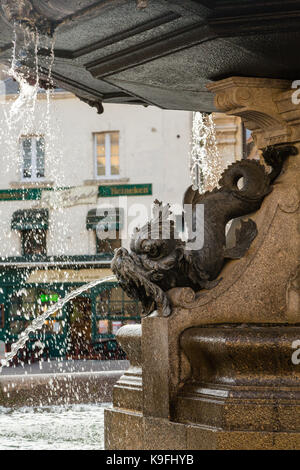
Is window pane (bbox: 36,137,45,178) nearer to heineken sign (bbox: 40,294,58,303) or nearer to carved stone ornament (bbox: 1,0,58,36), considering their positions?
heineken sign (bbox: 40,294,58,303)

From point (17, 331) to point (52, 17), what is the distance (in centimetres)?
2215

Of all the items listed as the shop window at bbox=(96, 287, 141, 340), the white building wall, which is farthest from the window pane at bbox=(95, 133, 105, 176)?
the shop window at bbox=(96, 287, 141, 340)

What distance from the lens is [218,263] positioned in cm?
524

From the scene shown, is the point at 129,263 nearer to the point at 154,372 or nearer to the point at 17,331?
the point at 154,372

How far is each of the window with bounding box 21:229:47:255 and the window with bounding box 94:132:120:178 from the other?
2.47 m

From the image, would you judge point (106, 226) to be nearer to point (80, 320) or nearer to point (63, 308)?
point (63, 308)

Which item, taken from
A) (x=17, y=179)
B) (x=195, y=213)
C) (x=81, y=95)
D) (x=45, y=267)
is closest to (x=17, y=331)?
(x=45, y=267)

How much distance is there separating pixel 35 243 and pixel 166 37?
72.5 ft

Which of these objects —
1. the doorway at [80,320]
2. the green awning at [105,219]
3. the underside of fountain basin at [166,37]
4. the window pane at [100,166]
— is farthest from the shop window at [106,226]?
the underside of fountain basin at [166,37]

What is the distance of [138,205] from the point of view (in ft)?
87.8

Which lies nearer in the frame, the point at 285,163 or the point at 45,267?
the point at 285,163

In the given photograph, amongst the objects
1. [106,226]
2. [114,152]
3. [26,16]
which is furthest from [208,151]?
[26,16]

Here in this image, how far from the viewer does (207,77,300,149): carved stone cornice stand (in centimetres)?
559

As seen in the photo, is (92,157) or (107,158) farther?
(107,158)
